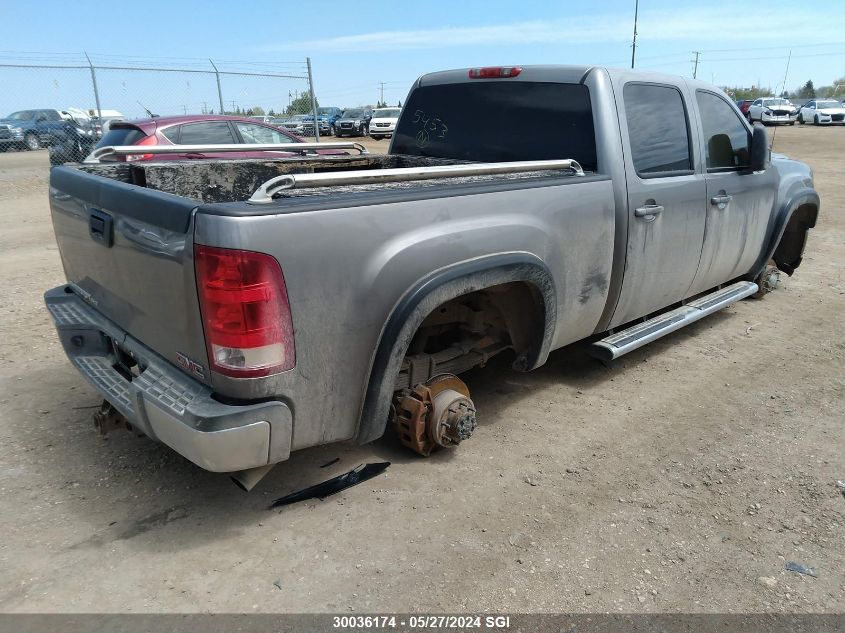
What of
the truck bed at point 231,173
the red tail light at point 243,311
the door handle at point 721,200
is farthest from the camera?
the door handle at point 721,200

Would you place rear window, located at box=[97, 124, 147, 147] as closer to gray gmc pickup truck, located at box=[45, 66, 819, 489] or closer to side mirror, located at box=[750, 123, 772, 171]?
gray gmc pickup truck, located at box=[45, 66, 819, 489]

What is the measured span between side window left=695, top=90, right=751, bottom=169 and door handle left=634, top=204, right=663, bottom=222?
34.8 inches

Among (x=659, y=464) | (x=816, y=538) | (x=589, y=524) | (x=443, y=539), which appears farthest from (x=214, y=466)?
(x=816, y=538)

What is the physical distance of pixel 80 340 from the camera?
3299 millimetres

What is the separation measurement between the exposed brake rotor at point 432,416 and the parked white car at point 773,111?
120 feet

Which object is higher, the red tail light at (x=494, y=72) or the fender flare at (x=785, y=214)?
the red tail light at (x=494, y=72)

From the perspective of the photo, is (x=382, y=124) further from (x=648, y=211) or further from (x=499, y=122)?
(x=648, y=211)

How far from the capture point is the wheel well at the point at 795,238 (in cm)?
604

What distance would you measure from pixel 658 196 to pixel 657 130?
478 millimetres

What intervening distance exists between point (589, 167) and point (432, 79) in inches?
61.3

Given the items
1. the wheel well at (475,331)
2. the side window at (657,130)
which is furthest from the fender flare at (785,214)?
the wheel well at (475,331)

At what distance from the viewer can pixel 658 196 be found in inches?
155

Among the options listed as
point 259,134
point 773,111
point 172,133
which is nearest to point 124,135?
point 172,133

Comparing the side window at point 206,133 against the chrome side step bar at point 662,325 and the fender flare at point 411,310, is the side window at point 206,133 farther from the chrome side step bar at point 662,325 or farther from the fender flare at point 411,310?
the fender flare at point 411,310
